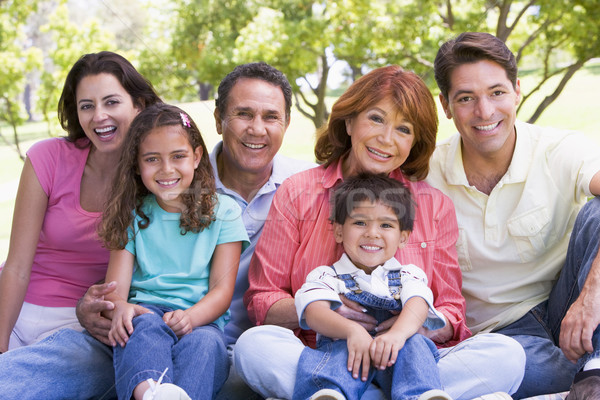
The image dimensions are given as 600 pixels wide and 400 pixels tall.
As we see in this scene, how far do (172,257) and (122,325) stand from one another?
0.30 meters

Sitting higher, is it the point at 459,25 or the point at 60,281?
the point at 459,25

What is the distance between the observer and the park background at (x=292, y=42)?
559 cm

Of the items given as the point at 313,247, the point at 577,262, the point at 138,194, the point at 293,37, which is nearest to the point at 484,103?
the point at 577,262

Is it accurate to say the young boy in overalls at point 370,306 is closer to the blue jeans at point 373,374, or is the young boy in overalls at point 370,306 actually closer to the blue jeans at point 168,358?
the blue jeans at point 373,374

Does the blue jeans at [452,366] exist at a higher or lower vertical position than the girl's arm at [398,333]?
lower

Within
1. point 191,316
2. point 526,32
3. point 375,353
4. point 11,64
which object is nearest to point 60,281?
point 191,316

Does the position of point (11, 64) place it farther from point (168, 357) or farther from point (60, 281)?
point (168, 357)

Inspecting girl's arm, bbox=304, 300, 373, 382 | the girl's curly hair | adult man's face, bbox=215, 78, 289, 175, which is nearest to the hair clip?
the girl's curly hair

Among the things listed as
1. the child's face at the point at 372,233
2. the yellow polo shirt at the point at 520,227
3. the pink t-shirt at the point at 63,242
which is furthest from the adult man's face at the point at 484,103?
the pink t-shirt at the point at 63,242

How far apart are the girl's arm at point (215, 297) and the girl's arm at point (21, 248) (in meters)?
0.65

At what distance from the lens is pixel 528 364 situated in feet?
6.55

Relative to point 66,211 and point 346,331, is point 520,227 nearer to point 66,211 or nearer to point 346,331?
point 346,331

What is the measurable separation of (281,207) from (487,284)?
82cm

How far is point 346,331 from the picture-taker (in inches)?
69.9
